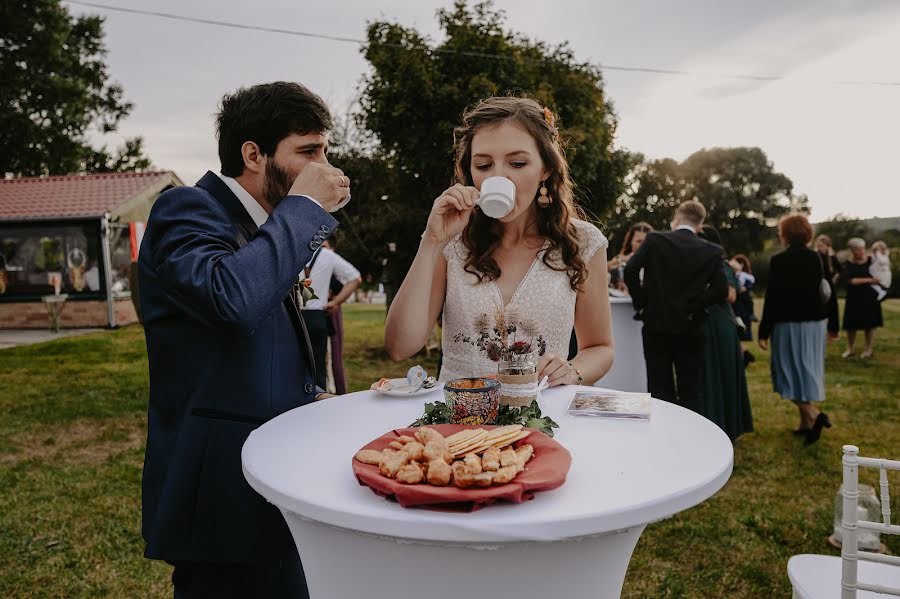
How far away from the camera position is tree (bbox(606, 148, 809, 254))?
3522 centimetres

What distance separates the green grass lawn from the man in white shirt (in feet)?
5.57

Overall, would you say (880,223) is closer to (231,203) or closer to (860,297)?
(860,297)

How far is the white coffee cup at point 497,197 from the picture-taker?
1742mm

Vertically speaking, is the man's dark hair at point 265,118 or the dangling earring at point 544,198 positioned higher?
the man's dark hair at point 265,118

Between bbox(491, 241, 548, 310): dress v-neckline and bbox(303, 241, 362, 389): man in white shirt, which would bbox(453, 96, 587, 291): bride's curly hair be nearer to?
bbox(491, 241, 548, 310): dress v-neckline

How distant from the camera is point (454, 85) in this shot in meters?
8.30

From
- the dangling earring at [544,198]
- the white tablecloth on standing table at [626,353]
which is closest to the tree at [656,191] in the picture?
the white tablecloth on standing table at [626,353]

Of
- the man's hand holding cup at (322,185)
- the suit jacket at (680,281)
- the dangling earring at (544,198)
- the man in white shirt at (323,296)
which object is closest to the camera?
the man's hand holding cup at (322,185)

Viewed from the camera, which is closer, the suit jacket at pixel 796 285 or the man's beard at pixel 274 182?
the man's beard at pixel 274 182

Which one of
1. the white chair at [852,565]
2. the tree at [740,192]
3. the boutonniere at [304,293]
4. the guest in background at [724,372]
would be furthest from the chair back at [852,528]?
the tree at [740,192]

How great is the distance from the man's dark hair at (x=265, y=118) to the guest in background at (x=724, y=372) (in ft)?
13.6

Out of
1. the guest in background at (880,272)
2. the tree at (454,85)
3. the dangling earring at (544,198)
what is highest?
the tree at (454,85)

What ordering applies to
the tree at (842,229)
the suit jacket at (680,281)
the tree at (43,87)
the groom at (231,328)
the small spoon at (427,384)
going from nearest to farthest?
the groom at (231,328) → the small spoon at (427,384) → the suit jacket at (680,281) → the tree at (43,87) → the tree at (842,229)

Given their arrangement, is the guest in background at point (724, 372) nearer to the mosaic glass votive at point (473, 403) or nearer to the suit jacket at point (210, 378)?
the mosaic glass votive at point (473, 403)
